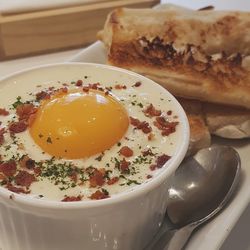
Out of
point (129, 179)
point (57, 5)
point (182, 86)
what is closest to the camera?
point (129, 179)

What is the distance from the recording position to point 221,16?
1.41 metres

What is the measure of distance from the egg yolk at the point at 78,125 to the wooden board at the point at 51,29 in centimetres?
70

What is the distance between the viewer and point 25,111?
1.02 metres

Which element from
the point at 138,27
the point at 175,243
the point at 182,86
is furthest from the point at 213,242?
the point at 138,27

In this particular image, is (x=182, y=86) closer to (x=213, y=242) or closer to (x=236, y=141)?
(x=236, y=141)

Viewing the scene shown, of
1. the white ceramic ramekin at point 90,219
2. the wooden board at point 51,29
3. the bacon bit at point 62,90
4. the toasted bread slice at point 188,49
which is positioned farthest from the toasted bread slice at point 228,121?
the wooden board at point 51,29

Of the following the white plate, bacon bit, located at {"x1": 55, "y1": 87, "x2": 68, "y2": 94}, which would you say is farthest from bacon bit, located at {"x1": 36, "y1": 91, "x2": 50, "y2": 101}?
the white plate

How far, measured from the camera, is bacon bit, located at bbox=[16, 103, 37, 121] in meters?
1.02

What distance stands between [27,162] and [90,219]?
180mm

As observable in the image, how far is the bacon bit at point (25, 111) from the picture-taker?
40.2 inches

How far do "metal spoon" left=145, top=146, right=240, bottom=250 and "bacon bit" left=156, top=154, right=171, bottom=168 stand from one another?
14 cm

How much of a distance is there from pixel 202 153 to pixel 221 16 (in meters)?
0.49

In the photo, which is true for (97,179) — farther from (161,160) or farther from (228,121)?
(228,121)

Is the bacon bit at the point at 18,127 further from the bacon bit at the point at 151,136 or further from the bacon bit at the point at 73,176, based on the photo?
the bacon bit at the point at 151,136
